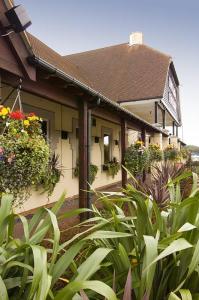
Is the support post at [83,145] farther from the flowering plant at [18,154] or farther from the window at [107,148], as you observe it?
the window at [107,148]

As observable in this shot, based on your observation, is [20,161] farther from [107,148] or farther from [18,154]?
[107,148]

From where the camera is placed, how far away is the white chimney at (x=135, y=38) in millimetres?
21116

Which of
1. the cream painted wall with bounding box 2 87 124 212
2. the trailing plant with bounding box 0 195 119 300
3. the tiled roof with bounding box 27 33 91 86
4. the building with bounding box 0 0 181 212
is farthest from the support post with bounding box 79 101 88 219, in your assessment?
the trailing plant with bounding box 0 195 119 300

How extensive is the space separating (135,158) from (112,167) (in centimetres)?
330

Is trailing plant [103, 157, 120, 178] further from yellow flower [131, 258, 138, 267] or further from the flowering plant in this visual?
yellow flower [131, 258, 138, 267]

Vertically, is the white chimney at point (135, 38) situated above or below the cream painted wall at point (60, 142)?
above

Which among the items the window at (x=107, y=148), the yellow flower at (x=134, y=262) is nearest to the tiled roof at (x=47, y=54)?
the window at (x=107, y=148)

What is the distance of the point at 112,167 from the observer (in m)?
13.0

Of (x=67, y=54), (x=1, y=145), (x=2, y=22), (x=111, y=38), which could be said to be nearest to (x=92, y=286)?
(x=1, y=145)

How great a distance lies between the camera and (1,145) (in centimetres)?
349

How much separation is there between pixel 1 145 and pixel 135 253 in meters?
1.86

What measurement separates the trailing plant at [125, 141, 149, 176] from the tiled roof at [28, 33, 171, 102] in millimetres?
7044

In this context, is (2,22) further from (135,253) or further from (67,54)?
(67,54)

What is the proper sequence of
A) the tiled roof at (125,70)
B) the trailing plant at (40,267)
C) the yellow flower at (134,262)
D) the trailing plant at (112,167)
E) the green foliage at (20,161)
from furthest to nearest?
the tiled roof at (125,70) → the trailing plant at (112,167) → the green foliage at (20,161) → the yellow flower at (134,262) → the trailing plant at (40,267)
